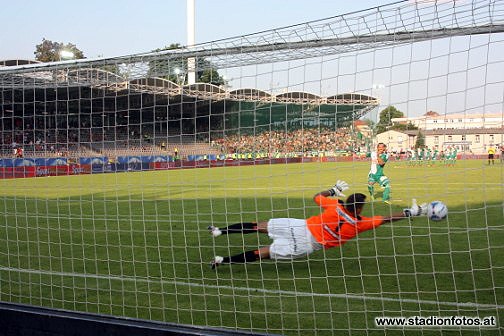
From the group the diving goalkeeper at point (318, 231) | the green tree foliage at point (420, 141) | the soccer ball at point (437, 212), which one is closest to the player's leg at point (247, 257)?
the diving goalkeeper at point (318, 231)

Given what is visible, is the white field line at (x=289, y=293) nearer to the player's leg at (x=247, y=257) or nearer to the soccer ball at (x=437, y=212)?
the player's leg at (x=247, y=257)

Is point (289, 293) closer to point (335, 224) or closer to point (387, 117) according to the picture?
point (335, 224)

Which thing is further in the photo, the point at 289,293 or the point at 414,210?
the point at 414,210

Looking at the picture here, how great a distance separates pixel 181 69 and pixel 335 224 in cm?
256

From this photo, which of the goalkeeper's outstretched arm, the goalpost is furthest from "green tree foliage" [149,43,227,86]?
the goalkeeper's outstretched arm

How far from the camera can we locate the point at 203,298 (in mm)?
5340

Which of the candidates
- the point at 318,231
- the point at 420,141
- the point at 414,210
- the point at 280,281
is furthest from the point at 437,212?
the point at 280,281

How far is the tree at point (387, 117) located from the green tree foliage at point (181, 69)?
1609 millimetres

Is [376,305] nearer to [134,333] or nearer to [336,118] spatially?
[336,118]

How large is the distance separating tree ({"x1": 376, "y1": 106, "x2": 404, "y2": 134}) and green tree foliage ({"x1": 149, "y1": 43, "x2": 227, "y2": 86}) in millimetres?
1609

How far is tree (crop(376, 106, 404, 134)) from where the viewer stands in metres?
4.27

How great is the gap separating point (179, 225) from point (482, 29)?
7.38 meters

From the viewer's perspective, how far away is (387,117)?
4387mm

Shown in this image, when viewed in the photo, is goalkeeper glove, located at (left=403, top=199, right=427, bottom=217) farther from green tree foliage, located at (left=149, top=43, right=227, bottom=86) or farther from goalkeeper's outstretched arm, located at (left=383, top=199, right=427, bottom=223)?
green tree foliage, located at (left=149, top=43, right=227, bottom=86)
